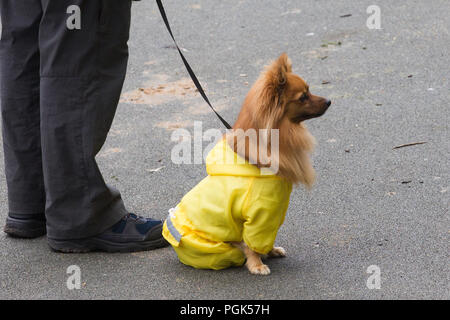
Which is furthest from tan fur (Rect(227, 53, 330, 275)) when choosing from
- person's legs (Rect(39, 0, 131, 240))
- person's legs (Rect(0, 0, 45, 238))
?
person's legs (Rect(0, 0, 45, 238))

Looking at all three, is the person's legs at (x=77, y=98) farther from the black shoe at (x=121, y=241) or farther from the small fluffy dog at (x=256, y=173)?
the small fluffy dog at (x=256, y=173)

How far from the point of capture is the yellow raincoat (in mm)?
3244

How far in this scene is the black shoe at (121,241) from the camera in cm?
371

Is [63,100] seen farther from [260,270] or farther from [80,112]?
[260,270]

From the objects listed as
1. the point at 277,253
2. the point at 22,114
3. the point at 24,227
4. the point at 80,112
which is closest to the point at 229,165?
the point at 277,253

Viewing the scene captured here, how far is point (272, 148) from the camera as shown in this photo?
3.23 m

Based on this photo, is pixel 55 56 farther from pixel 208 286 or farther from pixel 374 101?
pixel 374 101

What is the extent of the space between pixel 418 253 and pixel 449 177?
944mm

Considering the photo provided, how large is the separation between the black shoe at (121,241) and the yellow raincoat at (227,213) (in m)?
0.27

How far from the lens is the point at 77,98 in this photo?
346 cm

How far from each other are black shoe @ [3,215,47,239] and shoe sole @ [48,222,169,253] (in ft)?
0.63

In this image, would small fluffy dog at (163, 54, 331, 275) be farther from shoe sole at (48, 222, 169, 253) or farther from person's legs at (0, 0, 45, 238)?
person's legs at (0, 0, 45, 238)

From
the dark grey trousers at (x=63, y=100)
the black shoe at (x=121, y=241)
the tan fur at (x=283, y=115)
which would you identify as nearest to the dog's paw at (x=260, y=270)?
the tan fur at (x=283, y=115)

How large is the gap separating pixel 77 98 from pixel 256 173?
98cm
